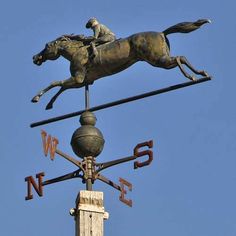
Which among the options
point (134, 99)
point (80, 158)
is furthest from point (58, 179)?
point (134, 99)

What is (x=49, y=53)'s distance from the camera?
1992 centimetres

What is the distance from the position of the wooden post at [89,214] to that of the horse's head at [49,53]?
314cm

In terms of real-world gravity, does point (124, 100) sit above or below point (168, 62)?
below

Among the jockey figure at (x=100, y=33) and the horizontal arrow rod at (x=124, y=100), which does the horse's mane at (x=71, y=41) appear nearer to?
the jockey figure at (x=100, y=33)

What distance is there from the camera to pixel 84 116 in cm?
1845

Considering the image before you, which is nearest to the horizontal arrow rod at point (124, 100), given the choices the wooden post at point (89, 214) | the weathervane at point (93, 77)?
the weathervane at point (93, 77)

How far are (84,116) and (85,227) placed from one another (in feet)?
6.50

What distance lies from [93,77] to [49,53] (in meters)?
1.06

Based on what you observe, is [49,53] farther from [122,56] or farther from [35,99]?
[122,56]

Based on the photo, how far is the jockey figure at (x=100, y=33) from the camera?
19422mm

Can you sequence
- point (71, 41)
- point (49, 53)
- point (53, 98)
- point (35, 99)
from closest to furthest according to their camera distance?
point (35, 99) → point (53, 98) → point (71, 41) → point (49, 53)

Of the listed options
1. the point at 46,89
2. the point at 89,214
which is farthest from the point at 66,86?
the point at 89,214

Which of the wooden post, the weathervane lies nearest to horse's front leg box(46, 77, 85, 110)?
the weathervane

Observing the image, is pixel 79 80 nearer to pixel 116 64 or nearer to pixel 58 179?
pixel 116 64
